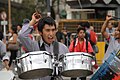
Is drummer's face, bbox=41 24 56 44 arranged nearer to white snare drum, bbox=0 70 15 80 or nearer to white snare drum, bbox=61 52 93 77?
white snare drum, bbox=61 52 93 77

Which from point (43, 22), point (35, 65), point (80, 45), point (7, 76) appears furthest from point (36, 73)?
point (80, 45)

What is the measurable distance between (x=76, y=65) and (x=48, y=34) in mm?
414

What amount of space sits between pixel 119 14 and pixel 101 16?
190 centimetres

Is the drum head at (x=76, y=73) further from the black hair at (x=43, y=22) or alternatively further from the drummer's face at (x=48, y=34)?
the black hair at (x=43, y=22)

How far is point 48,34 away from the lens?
4375 mm

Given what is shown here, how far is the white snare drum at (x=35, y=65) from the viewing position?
4.18 m

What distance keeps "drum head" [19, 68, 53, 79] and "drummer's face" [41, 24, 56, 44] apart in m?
0.34

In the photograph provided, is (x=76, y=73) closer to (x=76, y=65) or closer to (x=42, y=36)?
(x=76, y=65)

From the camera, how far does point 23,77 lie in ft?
14.1

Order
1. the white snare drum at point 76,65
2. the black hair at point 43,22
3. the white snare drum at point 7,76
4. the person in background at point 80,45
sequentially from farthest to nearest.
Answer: the person in background at point 80,45, the white snare drum at point 7,76, the black hair at point 43,22, the white snare drum at point 76,65

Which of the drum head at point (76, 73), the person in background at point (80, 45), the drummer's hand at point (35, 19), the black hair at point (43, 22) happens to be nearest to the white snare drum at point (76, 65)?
the drum head at point (76, 73)

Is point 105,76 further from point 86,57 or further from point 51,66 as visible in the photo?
point 51,66

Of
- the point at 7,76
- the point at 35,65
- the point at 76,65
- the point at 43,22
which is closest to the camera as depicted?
the point at 35,65

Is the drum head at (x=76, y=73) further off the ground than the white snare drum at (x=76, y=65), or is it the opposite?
the white snare drum at (x=76, y=65)
